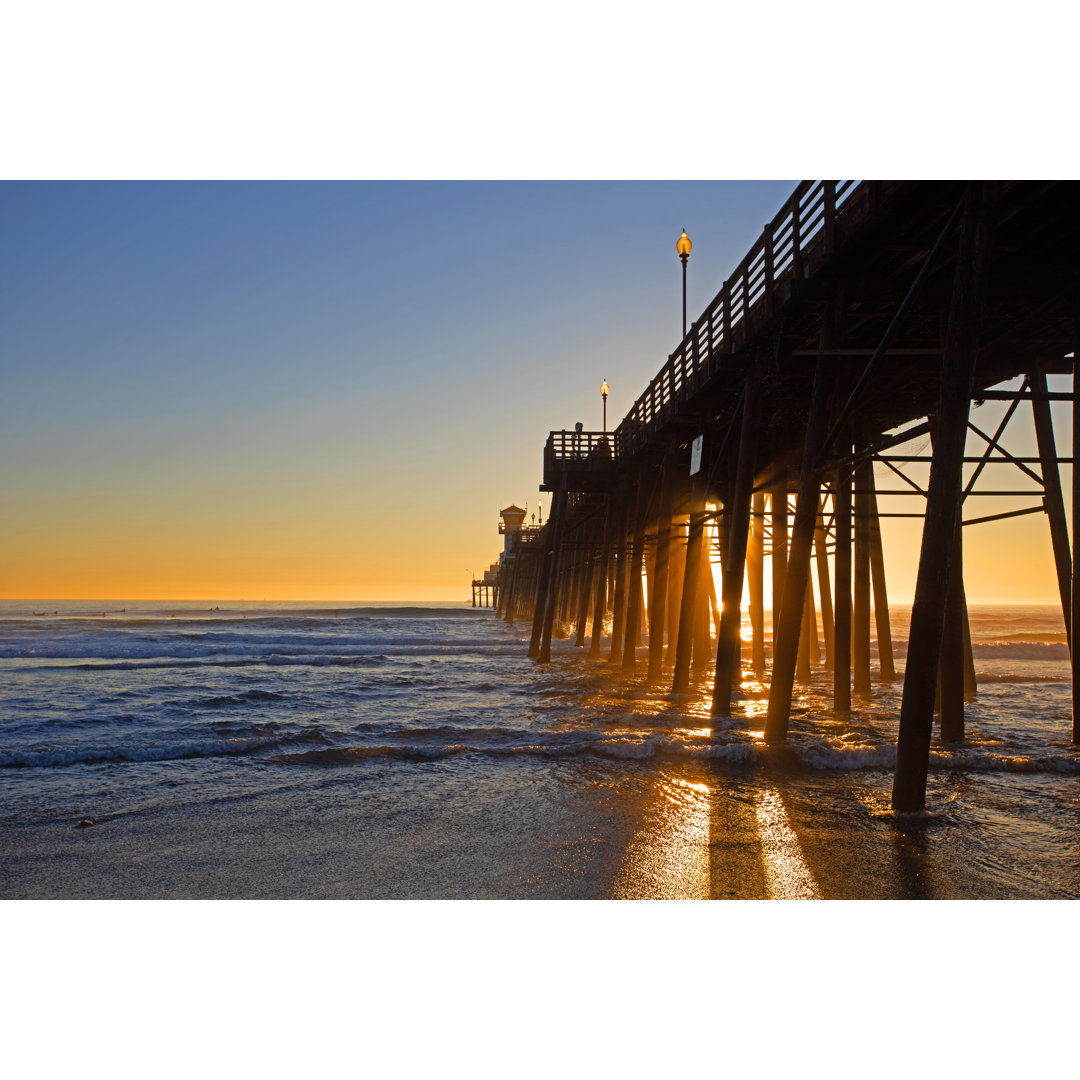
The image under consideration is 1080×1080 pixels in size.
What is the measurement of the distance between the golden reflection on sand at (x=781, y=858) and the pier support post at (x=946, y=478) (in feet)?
3.98

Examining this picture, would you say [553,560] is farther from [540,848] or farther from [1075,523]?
[540,848]

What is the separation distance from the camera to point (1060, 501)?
9.65 m

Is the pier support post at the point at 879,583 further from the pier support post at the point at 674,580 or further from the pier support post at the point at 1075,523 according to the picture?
the pier support post at the point at 1075,523

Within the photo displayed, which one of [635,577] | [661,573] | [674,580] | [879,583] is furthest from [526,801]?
[674,580]

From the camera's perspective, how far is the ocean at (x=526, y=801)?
4.88 metres

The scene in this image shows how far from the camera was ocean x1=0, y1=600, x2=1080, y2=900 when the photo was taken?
4.88 meters

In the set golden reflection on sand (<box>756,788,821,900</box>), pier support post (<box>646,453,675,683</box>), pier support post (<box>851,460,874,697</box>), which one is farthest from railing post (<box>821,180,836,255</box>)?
pier support post (<box>646,453,675,683</box>)

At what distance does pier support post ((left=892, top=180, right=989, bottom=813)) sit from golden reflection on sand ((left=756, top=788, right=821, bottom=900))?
1212 mm

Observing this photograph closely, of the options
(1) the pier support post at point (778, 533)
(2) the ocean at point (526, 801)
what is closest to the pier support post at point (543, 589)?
(1) the pier support post at point (778, 533)

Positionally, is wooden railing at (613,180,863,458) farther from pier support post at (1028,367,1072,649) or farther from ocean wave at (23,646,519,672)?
ocean wave at (23,646,519,672)

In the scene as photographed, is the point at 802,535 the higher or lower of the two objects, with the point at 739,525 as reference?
lower

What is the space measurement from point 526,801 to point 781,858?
2.57 meters

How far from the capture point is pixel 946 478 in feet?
18.5

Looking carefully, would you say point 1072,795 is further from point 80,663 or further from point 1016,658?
point 80,663
